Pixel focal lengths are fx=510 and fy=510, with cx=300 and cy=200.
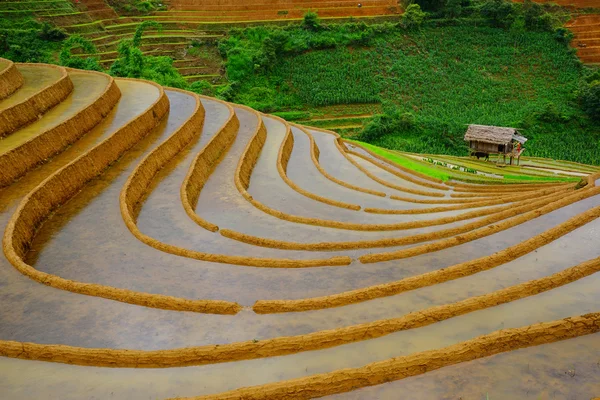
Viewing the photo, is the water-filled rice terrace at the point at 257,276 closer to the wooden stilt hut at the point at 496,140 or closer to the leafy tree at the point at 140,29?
the wooden stilt hut at the point at 496,140

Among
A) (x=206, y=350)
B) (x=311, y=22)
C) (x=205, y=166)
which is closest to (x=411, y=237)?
(x=206, y=350)

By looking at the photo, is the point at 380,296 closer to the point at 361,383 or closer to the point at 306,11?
the point at 361,383

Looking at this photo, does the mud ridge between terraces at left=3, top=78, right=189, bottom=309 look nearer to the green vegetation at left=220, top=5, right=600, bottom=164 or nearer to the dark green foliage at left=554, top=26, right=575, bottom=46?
the green vegetation at left=220, top=5, right=600, bottom=164

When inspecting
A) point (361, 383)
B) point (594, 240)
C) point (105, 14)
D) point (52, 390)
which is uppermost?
point (105, 14)

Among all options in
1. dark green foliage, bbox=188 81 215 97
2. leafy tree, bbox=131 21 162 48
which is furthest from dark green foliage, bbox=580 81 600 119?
leafy tree, bbox=131 21 162 48

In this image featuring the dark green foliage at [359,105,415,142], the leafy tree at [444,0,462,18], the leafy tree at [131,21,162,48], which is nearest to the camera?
the dark green foliage at [359,105,415,142]

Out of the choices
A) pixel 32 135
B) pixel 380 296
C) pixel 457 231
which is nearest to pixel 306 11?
pixel 32 135
